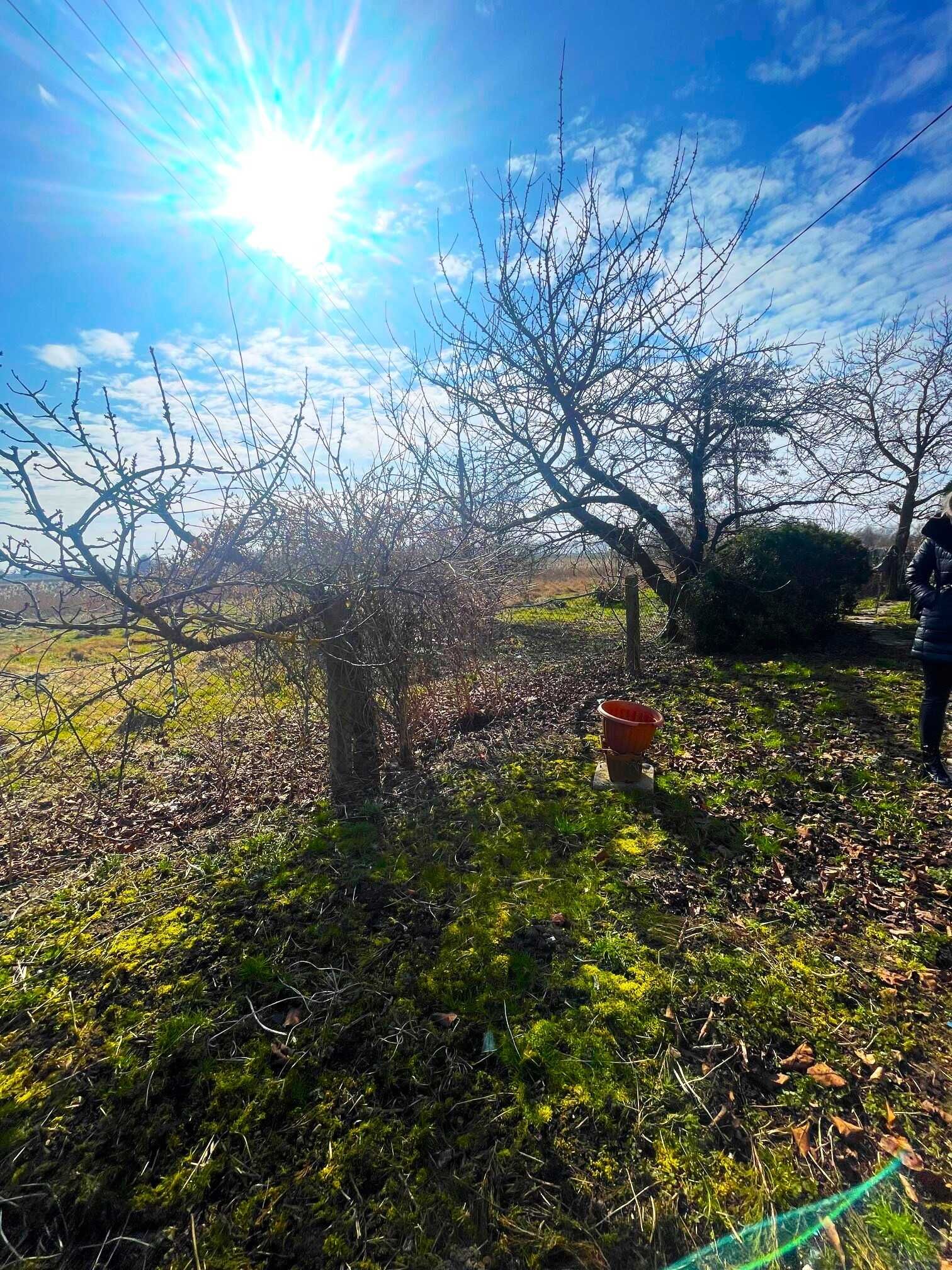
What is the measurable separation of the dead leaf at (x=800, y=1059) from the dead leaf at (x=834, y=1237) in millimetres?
425

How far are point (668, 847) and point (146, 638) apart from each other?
3.16m

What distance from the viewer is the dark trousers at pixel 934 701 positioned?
3.54 meters

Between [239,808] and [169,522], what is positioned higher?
[169,522]

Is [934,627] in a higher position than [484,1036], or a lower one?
higher

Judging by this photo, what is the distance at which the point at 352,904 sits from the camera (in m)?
2.77

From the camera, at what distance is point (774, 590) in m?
7.07

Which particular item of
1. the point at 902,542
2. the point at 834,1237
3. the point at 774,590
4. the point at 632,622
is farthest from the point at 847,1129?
the point at 902,542

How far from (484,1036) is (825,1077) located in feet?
3.82

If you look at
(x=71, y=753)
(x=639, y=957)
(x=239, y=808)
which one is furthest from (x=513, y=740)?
(x=71, y=753)

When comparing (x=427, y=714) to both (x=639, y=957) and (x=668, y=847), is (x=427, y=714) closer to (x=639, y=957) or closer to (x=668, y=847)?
(x=668, y=847)

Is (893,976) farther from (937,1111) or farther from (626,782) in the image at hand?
(626,782)

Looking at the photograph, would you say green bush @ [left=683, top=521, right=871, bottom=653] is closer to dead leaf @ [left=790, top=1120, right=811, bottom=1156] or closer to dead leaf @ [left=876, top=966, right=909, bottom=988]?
dead leaf @ [left=876, top=966, right=909, bottom=988]

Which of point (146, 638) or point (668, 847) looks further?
point (668, 847)

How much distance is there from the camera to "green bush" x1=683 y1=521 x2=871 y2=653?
23.6 feet
